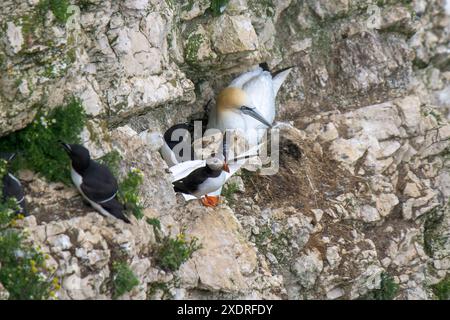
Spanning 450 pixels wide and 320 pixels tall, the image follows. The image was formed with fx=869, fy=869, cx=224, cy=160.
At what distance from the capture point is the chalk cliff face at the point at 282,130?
970 centimetres

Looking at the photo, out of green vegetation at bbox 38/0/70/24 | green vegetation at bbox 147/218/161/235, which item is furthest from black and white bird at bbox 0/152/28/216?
green vegetation at bbox 38/0/70/24

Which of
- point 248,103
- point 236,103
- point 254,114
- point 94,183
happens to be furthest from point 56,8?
point 254,114

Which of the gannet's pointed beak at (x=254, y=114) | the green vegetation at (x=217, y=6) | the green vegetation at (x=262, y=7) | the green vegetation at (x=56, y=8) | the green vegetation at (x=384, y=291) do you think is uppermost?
the green vegetation at (x=262, y=7)

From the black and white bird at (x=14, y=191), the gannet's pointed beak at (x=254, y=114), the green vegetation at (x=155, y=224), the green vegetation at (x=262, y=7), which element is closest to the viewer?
the black and white bird at (x=14, y=191)

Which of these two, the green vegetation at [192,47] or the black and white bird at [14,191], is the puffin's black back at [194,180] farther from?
the black and white bird at [14,191]

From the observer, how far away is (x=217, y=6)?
43.2ft

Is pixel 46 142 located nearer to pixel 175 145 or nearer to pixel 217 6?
pixel 175 145

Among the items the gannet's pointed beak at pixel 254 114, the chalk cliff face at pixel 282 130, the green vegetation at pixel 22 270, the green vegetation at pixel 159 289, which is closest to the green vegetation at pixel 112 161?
the chalk cliff face at pixel 282 130

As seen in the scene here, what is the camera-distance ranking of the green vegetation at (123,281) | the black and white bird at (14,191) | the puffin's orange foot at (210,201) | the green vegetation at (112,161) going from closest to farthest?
1. the green vegetation at (123,281)
2. the black and white bird at (14,191)
3. the green vegetation at (112,161)
4. the puffin's orange foot at (210,201)

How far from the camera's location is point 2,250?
8742 millimetres

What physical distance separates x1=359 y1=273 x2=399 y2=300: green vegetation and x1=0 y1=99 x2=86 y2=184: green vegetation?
483 cm

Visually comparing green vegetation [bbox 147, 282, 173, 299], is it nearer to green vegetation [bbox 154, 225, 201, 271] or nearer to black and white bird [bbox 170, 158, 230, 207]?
green vegetation [bbox 154, 225, 201, 271]

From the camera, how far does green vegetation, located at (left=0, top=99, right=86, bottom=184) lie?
991cm

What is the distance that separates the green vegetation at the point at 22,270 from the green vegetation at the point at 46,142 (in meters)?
1.06
